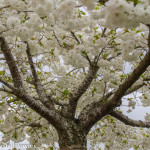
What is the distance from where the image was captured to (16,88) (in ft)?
15.0

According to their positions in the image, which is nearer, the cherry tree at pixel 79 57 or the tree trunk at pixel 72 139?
the cherry tree at pixel 79 57

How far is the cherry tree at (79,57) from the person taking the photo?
246 centimetres

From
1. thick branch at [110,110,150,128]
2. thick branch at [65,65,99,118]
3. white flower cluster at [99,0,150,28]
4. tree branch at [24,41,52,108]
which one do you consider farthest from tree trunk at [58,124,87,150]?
white flower cluster at [99,0,150,28]

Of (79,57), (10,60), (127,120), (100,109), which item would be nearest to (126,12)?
(79,57)

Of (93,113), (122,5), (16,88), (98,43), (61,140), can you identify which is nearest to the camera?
(122,5)

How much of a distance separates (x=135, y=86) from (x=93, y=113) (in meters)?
1.47

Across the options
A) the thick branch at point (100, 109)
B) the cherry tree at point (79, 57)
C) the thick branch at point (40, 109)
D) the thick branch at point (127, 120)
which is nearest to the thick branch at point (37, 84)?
the cherry tree at point (79, 57)

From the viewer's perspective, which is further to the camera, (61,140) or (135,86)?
(135,86)

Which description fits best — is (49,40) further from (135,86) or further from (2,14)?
(135,86)

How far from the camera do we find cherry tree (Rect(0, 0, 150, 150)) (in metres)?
2.46

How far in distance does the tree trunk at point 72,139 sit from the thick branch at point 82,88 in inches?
21.2

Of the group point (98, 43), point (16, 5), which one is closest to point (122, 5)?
point (98, 43)

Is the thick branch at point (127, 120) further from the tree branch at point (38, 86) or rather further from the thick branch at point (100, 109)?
the tree branch at point (38, 86)

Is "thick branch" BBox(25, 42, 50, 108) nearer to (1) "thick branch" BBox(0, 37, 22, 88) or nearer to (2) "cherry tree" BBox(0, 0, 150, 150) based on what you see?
(2) "cherry tree" BBox(0, 0, 150, 150)
